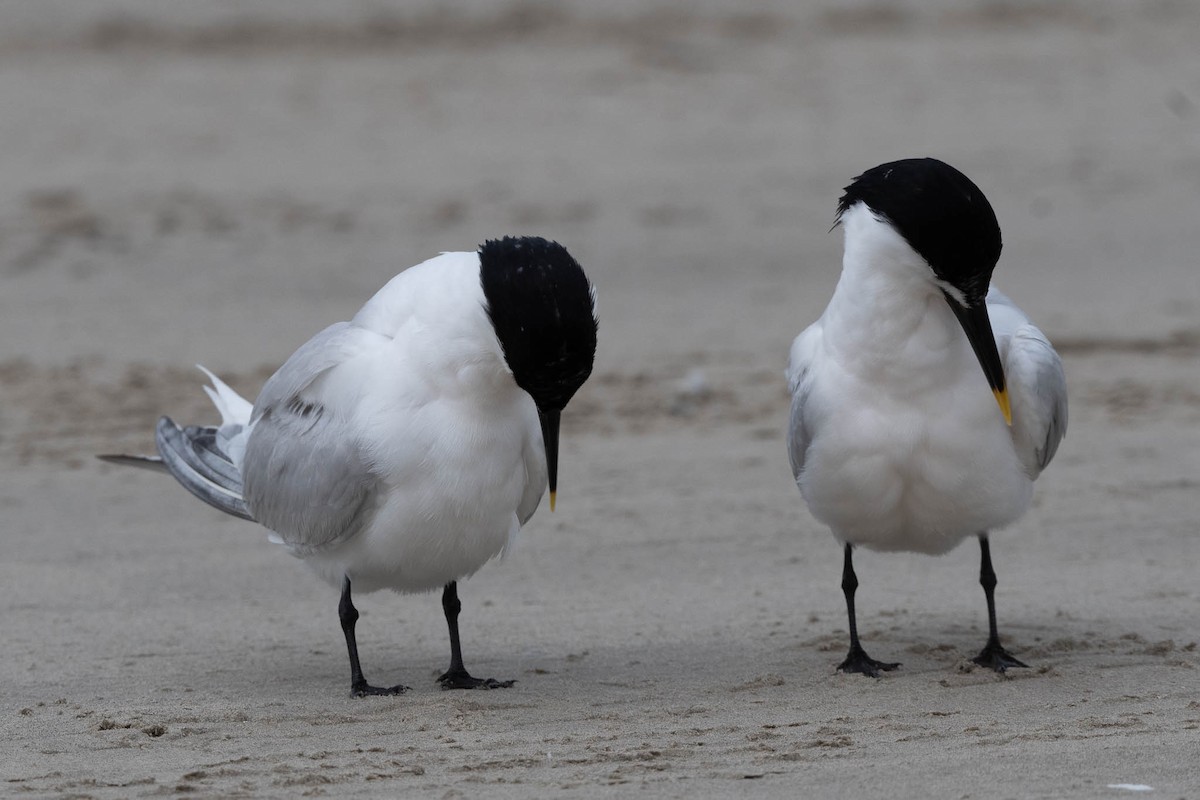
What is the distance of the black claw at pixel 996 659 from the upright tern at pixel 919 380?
0.04 m

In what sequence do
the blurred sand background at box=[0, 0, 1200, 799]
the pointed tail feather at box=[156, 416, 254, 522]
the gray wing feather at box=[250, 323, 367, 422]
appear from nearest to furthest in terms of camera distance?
the blurred sand background at box=[0, 0, 1200, 799]
the gray wing feather at box=[250, 323, 367, 422]
the pointed tail feather at box=[156, 416, 254, 522]

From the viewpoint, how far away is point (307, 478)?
444 centimetres

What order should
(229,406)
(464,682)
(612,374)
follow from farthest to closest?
(612,374)
(229,406)
(464,682)

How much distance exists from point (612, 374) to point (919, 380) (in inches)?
148

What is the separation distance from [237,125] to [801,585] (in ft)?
23.4

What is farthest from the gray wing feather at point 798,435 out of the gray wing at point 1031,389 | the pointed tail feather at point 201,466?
the pointed tail feather at point 201,466

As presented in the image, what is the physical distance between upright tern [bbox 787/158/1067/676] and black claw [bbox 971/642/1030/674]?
0.04 metres

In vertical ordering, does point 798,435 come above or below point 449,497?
above

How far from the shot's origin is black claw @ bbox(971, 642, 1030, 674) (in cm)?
465

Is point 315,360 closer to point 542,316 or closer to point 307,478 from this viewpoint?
point 307,478

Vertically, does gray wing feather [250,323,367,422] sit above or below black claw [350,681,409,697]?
above

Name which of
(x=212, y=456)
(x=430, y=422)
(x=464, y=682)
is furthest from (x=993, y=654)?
(x=212, y=456)

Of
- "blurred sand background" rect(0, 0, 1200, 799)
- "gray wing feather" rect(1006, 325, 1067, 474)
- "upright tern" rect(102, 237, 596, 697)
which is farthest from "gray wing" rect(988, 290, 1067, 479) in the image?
"upright tern" rect(102, 237, 596, 697)

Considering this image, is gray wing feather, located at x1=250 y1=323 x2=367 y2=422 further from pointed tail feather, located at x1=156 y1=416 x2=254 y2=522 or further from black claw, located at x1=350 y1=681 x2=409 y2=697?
black claw, located at x1=350 y1=681 x2=409 y2=697
